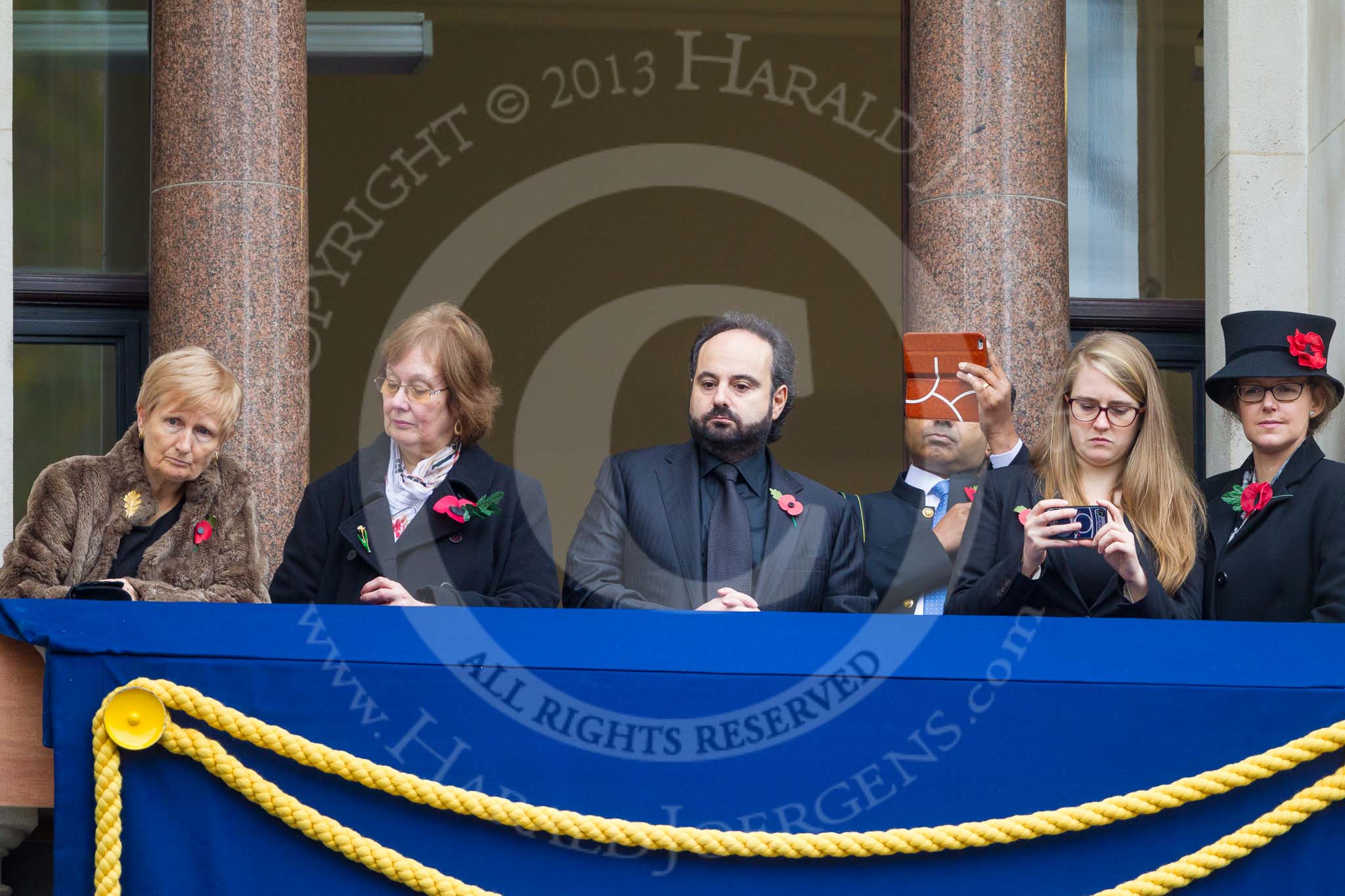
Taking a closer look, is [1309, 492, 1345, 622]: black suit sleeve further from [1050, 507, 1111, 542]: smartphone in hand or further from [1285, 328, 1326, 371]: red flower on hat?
[1050, 507, 1111, 542]: smartphone in hand

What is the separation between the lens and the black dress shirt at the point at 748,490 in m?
5.11

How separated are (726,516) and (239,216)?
9.64 feet

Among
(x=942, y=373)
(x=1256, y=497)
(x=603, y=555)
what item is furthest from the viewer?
(x=942, y=373)

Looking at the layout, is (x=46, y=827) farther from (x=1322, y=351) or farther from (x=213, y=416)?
(x=1322, y=351)

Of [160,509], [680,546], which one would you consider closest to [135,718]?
[160,509]

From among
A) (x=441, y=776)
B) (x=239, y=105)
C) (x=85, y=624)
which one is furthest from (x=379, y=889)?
(x=239, y=105)

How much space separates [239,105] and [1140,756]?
468cm

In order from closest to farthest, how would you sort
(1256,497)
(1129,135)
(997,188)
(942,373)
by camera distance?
(1256,497) < (942,373) < (997,188) < (1129,135)

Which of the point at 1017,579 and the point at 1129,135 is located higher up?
the point at 1129,135

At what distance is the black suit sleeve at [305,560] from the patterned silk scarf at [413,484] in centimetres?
21

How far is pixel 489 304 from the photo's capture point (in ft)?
56.6

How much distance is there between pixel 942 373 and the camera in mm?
5645

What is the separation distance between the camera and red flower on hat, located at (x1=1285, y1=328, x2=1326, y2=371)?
5242mm

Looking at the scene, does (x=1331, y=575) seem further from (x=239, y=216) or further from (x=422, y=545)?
(x=239, y=216)
